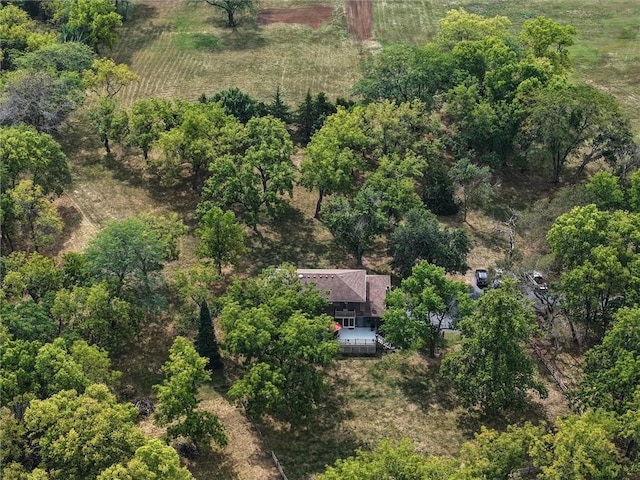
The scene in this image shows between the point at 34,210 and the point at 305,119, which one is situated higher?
the point at 305,119

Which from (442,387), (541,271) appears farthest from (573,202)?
(442,387)

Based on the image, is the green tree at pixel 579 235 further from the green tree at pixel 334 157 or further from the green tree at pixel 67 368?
the green tree at pixel 67 368

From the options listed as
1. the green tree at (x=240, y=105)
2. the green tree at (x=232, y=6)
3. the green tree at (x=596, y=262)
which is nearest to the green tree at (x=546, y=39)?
the green tree at (x=240, y=105)

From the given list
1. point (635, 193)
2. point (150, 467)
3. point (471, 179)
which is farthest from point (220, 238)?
point (635, 193)

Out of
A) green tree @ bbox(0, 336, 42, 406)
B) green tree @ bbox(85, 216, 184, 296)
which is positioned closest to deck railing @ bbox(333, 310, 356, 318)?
green tree @ bbox(85, 216, 184, 296)

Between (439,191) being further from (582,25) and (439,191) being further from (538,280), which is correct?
(582,25)

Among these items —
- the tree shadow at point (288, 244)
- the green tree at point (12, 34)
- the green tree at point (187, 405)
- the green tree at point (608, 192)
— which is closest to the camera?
the green tree at point (187, 405)
